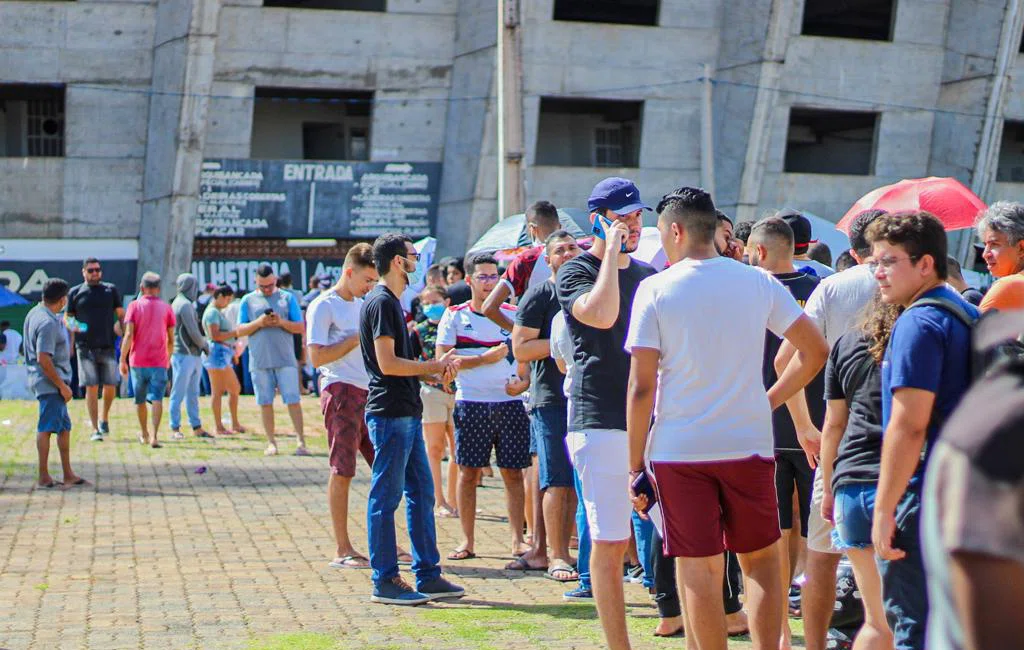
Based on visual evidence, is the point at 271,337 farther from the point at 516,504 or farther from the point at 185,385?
the point at 516,504

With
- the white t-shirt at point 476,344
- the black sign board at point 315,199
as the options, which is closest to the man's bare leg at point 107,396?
the white t-shirt at point 476,344

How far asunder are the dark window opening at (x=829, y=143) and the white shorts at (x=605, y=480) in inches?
1064

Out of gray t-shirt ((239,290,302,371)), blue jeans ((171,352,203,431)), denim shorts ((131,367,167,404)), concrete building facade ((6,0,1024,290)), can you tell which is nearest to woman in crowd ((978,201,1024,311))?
Answer: gray t-shirt ((239,290,302,371))

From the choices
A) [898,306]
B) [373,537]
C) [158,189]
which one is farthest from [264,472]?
[158,189]

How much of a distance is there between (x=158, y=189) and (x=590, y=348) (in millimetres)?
22191

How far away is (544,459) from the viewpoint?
7941 mm

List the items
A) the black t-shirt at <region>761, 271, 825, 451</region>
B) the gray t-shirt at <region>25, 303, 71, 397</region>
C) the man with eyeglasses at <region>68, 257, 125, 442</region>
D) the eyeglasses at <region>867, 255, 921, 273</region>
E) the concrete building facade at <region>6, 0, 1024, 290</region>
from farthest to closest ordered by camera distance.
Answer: the concrete building facade at <region>6, 0, 1024, 290</region>, the man with eyeglasses at <region>68, 257, 125, 442</region>, the gray t-shirt at <region>25, 303, 71, 397</region>, the black t-shirt at <region>761, 271, 825, 451</region>, the eyeglasses at <region>867, 255, 921, 273</region>

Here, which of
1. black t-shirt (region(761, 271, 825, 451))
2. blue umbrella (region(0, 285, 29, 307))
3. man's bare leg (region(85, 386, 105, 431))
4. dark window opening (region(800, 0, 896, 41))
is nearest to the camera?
black t-shirt (region(761, 271, 825, 451))

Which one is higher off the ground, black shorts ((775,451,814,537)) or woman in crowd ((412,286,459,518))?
black shorts ((775,451,814,537))

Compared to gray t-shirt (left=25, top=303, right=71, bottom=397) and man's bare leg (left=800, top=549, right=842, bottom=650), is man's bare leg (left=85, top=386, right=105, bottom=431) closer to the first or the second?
gray t-shirt (left=25, top=303, right=71, bottom=397)

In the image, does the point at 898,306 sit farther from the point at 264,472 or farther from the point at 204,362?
the point at 204,362

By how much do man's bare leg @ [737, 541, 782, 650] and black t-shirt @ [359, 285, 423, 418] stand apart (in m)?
2.85

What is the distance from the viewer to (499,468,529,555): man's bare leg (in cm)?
918

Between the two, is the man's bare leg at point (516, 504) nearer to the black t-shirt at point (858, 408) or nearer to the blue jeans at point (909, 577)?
the black t-shirt at point (858, 408)
